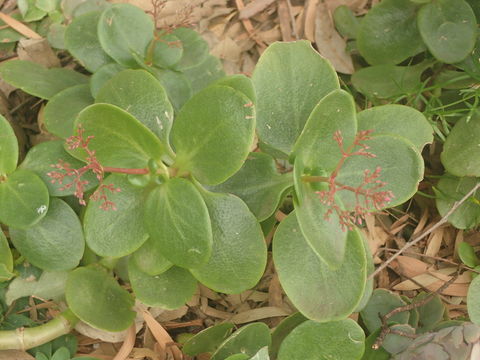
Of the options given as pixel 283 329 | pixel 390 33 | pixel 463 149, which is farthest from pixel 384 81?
pixel 283 329

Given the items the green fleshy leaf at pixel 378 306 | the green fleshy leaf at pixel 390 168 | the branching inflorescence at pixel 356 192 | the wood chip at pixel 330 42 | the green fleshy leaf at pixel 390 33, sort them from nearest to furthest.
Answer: the branching inflorescence at pixel 356 192, the green fleshy leaf at pixel 390 168, the green fleshy leaf at pixel 378 306, the green fleshy leaf at pixel 390 33, the wood chip at pixel 330 42

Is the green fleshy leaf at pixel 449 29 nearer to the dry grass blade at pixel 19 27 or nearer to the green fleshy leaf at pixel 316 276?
the green fleshy leaf at pixel 316 276

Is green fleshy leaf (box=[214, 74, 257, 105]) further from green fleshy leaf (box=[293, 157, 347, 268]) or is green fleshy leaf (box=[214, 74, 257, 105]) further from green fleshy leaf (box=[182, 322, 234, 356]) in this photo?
green fleshy leaf (box=[182, 322, 234, 356])

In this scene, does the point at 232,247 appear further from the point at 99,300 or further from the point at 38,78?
the point at 38,78

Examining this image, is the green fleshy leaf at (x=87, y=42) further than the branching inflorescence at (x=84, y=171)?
Yes

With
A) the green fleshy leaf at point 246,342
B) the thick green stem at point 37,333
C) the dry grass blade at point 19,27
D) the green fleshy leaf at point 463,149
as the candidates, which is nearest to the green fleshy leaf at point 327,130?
the green fleshy leaf at point 246,342

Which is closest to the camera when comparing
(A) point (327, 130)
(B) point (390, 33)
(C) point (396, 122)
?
(A) point (327, 130)
